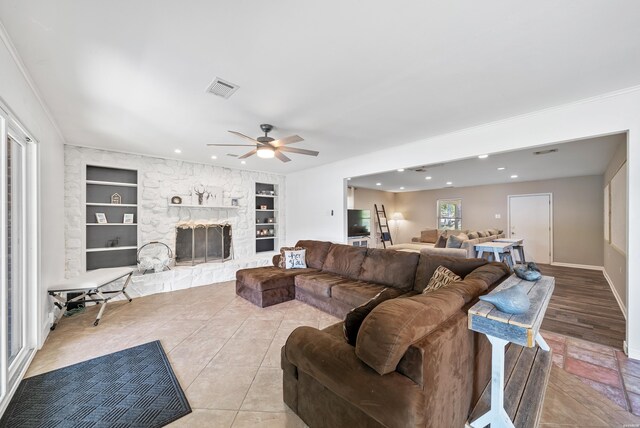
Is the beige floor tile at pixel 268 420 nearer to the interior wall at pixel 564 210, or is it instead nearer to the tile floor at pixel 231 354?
the tile floor at pixel 231 354

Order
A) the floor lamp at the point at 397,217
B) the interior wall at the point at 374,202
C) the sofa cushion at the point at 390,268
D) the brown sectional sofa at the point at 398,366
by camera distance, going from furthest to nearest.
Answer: the floor lamp at the point at 397,217
the interior wall at the point at 374,202
the sofa cushion at the point at 390,268
the brown sectional sofa at the point at 398,366

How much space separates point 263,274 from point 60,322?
2.61 m

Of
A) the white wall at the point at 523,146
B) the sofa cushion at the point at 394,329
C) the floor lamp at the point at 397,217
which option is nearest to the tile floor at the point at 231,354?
the white wall at the point at 523,146

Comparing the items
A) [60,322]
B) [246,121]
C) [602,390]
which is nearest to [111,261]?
[60,322]

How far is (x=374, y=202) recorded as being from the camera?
9.55 metres

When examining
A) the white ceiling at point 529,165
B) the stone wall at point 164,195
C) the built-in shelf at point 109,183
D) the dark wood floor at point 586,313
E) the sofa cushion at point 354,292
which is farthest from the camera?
the built-in shelf at point 109,183

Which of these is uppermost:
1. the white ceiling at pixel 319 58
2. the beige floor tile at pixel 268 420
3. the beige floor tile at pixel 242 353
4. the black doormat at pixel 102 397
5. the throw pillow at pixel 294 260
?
the white ceiling at pixel 319 58

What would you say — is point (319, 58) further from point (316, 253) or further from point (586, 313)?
point (586, 313)

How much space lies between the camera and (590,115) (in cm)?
264

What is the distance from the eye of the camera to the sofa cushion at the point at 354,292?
3.10m

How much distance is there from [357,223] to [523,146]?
517 cm

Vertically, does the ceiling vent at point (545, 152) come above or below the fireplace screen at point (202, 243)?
above

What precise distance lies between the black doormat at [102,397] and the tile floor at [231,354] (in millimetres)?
137

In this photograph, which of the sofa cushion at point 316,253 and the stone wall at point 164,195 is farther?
the sofa cushion at point 316,253
